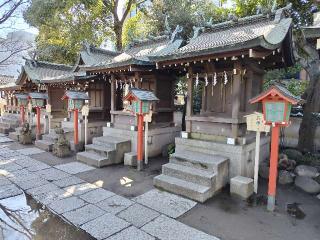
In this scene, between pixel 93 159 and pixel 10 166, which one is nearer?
pixel 10 166

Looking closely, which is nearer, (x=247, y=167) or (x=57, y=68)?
(x=247, y=167)

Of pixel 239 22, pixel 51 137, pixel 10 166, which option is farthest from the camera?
→ pixel 51 137

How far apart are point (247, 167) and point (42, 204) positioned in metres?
6.05

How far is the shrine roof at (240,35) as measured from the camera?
6249mm

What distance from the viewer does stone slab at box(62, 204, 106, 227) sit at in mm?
5310

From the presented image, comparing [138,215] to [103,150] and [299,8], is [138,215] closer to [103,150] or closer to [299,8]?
[103,150]

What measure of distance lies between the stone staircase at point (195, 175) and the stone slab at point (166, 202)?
0.22m

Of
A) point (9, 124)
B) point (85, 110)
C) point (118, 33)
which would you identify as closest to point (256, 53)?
point (85, 110)

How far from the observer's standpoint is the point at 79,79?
481 inches

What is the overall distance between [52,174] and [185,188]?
4839 mm

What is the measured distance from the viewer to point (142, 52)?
12.2 meters

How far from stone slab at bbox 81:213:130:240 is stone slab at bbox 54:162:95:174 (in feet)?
12.2

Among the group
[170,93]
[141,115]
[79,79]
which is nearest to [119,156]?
[141,115]

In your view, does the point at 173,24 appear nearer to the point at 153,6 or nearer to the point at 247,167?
the point at 153,6
